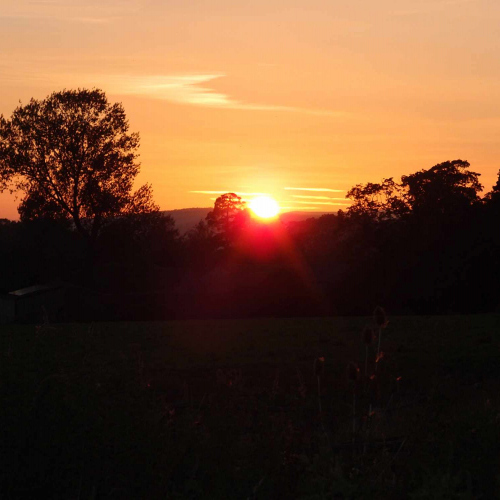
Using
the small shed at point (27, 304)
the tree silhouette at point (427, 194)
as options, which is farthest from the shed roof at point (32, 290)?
the tree silhouette at point (427, 194)

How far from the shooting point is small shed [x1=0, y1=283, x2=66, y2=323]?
34906mm

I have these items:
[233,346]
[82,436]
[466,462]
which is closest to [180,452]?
[82,436]

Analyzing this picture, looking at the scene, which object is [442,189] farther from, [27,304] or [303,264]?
[27,304]

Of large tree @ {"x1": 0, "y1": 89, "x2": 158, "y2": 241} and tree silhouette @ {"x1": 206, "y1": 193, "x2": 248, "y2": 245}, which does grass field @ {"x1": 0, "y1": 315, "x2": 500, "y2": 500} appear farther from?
tree silhouette @ {"x1": 206, "y1": 193, "x2": 248, "y2": 245}

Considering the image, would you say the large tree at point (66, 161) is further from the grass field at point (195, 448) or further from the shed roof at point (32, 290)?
the grass field at point (195, 448)

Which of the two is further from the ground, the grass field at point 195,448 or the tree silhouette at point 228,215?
the tree silhouette at point 228,215

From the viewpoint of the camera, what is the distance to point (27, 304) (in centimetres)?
3572

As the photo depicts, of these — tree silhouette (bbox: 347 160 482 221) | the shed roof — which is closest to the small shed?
the shed roof

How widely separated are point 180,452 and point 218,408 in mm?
1052

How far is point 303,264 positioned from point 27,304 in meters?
17.9

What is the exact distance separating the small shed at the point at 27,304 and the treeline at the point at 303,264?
5.75ft

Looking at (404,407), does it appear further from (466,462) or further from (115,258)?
(115,258)

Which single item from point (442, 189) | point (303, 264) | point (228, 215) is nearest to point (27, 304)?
point (303, 264)

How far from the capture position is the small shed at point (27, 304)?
3491cm
